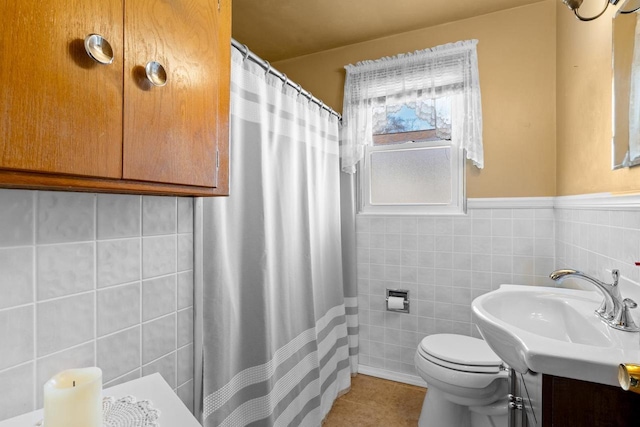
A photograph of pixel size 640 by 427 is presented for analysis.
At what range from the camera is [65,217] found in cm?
80

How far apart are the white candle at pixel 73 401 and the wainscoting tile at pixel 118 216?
38 cm

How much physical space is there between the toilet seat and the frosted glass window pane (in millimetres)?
895

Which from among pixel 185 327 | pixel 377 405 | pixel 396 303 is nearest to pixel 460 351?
pixel 396 303

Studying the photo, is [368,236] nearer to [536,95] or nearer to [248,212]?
[248,212]

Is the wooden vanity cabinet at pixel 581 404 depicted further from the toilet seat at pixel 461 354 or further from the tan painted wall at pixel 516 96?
the tan painted wall at pixel 516 96

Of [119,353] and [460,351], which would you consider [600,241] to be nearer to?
[460,351]

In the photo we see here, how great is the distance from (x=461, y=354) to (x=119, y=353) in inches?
59.5

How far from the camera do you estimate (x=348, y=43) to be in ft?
7.87

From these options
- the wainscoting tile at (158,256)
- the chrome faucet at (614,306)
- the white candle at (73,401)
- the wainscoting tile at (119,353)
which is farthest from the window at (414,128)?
the white candle at (73,401)

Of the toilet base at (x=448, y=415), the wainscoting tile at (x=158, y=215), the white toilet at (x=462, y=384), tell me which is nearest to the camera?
the wainscoting tile at (x=158, y=215)

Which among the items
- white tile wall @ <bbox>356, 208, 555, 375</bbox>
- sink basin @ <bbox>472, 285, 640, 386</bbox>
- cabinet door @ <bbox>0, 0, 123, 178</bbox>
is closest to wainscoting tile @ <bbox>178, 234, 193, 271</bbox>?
cabinet door @ <bbox>0, 0, 123, 178</bbox>

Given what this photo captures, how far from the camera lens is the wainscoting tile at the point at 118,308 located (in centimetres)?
87

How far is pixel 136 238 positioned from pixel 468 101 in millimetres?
1996

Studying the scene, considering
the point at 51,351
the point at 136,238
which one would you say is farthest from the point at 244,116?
the point at 51,351
